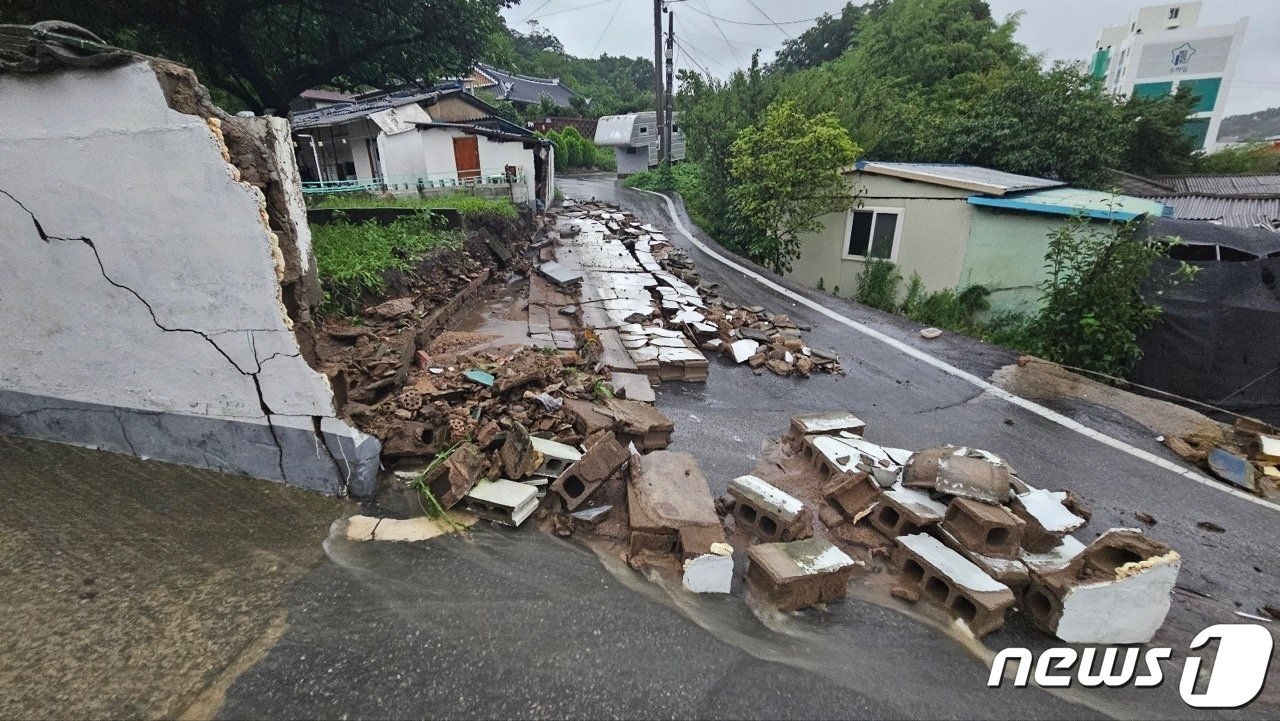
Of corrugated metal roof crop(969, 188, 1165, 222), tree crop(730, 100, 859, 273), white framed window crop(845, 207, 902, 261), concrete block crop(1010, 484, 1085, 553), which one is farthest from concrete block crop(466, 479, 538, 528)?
white framed window crop(845, 207, 902, 261)

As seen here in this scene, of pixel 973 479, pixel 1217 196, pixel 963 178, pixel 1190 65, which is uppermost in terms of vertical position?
pixel 1190 65

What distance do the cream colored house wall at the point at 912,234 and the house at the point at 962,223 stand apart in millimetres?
20

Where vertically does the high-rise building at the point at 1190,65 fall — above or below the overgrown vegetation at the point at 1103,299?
above

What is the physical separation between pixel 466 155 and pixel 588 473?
63.1ft

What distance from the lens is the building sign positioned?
132 ft

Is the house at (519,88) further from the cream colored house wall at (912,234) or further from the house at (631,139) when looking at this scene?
the cream colored house wall at (912,234)

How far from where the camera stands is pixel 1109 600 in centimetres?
271

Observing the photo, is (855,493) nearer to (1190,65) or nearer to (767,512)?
(767,512)

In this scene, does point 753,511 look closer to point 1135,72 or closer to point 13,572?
point 13,572

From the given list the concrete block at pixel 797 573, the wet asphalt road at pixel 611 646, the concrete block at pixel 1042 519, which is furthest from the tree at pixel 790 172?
the concrete block at pixel 797 573

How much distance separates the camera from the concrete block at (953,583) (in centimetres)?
277

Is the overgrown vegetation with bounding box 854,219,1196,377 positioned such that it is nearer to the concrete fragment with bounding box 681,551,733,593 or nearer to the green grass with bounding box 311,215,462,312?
the concrete fragment with bounding box 681,551,733,593

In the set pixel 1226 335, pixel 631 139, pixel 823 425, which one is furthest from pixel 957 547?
pixel 631 139

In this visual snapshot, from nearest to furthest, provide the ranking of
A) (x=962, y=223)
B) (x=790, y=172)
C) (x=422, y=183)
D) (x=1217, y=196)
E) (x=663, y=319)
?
(x=663, y=319) → (x=962, y=223) → (x=790, y=172) → (x=1217, y=196) → (x=422, y=183)
